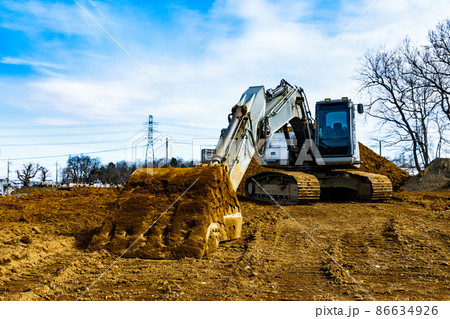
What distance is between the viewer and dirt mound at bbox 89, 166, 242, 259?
17.0 feet

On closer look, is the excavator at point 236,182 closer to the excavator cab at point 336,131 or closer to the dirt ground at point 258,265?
the excavator cab at point 336,131

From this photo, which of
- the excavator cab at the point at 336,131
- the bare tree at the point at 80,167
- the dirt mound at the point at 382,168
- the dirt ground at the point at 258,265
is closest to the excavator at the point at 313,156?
the excavator cab at the point at 336,131

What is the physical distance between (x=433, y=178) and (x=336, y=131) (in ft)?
37.0

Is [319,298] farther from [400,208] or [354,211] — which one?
[400,208]

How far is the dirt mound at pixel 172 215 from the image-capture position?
5172 mm

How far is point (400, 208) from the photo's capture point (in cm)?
1125

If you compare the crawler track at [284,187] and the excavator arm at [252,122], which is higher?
the excavator arm at [252,122]

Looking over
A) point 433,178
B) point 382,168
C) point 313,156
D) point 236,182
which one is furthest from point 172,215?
point 433,178

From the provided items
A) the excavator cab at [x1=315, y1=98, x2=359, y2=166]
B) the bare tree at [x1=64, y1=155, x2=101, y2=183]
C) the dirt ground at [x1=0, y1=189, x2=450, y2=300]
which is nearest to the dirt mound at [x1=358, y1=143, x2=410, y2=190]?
the excavator cab at [x1=315, y1=98, x2=359, y2=166]

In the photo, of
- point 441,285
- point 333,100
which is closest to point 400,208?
point 333,100

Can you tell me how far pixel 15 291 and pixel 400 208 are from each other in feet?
33.2

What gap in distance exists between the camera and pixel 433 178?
2041 cm

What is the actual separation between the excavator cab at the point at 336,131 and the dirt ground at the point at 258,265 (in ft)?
11.2

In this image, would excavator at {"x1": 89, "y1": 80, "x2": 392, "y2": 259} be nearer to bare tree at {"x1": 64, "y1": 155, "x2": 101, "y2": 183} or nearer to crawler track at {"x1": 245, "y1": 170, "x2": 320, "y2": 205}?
crawler track at {"x1": 245, "y1": 170, "x2": 320, "y2": 205}
